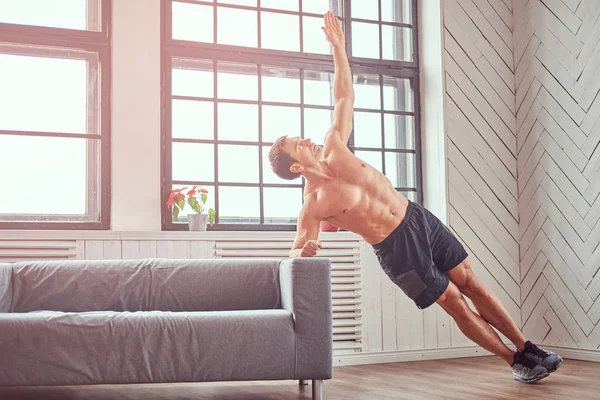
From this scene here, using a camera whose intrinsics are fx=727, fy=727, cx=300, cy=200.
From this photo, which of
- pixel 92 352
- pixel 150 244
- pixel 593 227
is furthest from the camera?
pixel 593 227

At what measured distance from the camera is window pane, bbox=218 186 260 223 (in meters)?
4.80

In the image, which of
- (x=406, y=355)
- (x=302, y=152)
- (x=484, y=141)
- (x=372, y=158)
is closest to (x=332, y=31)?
(x=302, y=152)

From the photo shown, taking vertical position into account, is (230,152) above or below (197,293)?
above

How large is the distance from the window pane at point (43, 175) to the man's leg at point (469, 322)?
88.2 inches

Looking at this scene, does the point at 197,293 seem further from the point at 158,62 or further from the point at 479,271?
the point at 479,271

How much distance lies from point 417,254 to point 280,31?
2.13 m

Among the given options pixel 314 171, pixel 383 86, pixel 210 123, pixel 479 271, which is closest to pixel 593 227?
pixel 479 271

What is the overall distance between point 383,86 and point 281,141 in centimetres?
194

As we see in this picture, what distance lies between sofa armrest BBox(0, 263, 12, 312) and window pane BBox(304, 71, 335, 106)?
7.82 ft

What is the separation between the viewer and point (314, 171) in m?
3.66

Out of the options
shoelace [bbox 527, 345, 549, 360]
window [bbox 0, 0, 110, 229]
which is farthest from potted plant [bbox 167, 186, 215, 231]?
shoelace [bbox 527, 345, 549, 360]

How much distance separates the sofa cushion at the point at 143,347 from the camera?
9.59 ft

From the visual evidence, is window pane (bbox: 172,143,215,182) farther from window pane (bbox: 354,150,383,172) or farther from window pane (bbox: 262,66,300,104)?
window pane (bbox: 354,150,383,172)

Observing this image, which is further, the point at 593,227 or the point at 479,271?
the point at 479,271
